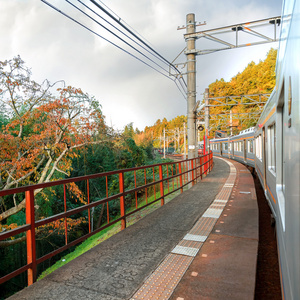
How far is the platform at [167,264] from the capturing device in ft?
8.82

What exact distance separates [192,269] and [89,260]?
1.37m

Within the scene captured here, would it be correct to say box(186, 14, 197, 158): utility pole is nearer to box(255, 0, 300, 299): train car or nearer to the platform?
the platform

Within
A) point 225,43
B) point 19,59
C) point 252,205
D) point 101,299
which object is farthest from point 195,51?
point 101,299

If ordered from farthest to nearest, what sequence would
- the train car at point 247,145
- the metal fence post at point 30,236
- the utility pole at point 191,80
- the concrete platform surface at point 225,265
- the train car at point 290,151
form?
the train car at point 247,145, the utility pole at point 191,80, the metal fence post at point 30,236, the concrete platform surface at point 225,265, the train car at point 290,151

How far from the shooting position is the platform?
2.69 metres

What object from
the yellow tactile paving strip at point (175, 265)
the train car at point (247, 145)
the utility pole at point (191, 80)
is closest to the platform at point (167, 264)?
the yellow tactile paving strip at point (175, 265)

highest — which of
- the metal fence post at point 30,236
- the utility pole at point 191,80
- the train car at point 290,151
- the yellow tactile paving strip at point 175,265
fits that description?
the utility pole at point 191,80

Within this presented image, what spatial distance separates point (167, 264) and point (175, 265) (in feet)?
0.35

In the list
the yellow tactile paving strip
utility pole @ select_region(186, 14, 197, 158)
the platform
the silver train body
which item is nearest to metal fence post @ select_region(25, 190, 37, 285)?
the platform

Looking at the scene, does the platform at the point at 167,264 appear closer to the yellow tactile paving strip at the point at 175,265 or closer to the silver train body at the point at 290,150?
the yellow tactile paving strip at the point at 175,265

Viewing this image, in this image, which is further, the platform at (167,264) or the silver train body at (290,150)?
the platform at (167,264)

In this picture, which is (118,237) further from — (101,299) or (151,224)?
(101,299)

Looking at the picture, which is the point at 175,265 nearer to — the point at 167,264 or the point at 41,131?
the point at 167,264

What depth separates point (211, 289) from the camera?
2.73m
